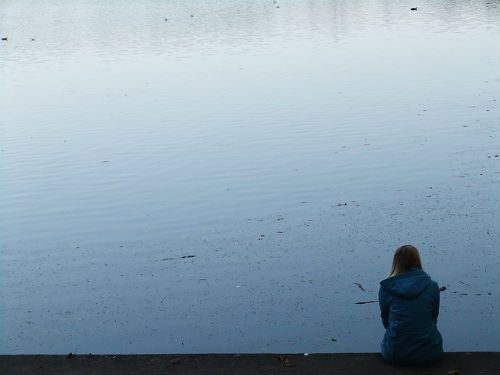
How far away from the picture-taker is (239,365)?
7258mm

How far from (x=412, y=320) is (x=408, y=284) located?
263 mm

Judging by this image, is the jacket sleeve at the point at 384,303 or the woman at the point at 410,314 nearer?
the woman at the point at 410,314

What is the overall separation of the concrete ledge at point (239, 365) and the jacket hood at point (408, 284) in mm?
538

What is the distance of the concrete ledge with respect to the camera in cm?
708

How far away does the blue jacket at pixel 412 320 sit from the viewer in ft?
23.3

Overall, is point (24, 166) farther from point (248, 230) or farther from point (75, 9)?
point (75, 9)

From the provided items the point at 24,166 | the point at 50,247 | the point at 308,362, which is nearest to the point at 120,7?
the point at 24,166

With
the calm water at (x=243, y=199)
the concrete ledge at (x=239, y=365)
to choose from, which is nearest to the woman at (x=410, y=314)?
the concrete ledge at (x=239, y=365)

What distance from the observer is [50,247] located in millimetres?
12500

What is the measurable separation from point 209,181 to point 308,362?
8.23m

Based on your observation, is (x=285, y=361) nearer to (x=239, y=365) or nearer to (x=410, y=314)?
(x=239, y=365)

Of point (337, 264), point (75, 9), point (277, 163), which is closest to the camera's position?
point (337, 264)

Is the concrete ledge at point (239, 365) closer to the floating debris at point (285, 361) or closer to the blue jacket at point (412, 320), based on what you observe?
the floating debris at point (285, 361)

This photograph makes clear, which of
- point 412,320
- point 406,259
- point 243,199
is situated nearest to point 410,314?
point 412,320
